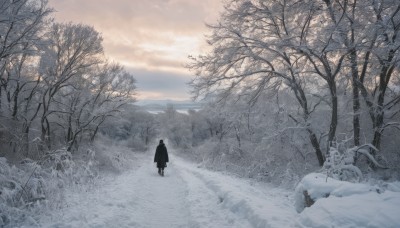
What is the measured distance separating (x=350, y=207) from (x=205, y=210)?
3899 mm

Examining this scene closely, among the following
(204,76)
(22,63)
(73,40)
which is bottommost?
(204,76)

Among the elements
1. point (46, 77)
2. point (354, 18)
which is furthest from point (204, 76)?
point (46, 77)

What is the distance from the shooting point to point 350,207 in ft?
16.8

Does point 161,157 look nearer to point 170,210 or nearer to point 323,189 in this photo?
point 170,210

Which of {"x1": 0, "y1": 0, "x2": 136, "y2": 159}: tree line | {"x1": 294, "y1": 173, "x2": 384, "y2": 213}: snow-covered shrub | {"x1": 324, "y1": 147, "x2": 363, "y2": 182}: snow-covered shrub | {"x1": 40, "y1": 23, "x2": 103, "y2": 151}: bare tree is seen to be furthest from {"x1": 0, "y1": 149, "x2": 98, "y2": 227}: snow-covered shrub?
{"x1": 40, "y1": 23, "x2": 103, "y2": 151}: bare tree

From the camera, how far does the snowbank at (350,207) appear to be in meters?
4.61

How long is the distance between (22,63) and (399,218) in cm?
2317

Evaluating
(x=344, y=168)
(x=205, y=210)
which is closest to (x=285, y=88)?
(x=344, y=168)

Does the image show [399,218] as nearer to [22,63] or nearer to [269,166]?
[269,166]

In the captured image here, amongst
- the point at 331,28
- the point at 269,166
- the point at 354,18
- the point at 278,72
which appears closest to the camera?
the point at 331,28

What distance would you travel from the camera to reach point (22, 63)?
2177 cm

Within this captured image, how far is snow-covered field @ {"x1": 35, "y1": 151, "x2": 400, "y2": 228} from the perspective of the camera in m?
4.99

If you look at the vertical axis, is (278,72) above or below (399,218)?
above

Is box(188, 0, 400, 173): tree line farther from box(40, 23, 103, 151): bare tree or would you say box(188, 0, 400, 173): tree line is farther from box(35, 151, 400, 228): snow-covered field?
box(40, 23, 103, 151): bare tree
